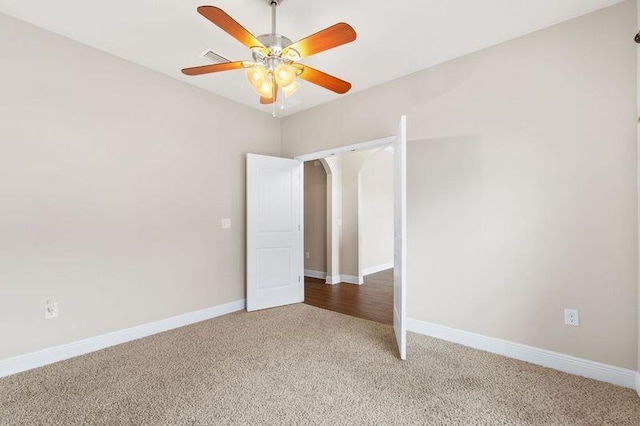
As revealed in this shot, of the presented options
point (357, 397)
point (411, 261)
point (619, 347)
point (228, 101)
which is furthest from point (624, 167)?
point (228, 101)

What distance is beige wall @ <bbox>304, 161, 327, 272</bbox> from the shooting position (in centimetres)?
566

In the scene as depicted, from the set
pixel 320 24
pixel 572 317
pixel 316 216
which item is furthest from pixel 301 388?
pixel 316 216

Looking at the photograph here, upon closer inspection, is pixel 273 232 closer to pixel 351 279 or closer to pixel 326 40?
pixel 351 279

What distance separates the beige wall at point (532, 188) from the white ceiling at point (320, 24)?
220mm

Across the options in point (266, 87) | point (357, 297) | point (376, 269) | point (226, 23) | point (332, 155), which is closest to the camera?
point (226, 23)

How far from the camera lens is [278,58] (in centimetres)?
196

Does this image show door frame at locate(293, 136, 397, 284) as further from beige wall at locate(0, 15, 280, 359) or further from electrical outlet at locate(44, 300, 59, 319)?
electrical outlet at locate(44, 300, 59, 319)

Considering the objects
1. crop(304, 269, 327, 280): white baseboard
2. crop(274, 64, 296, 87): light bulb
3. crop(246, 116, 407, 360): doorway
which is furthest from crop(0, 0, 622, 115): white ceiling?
crop(304, 269, 327, 280): white baseboard

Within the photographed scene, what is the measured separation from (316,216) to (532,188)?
386 centimetres

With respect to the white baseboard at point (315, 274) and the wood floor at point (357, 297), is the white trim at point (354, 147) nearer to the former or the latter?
the wood floor at point (357, 297)

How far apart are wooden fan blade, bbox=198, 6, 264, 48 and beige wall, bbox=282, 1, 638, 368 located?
192cm

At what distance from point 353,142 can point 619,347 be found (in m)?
2.92

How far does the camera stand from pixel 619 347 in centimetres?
204

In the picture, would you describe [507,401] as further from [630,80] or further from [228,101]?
[228,101]
